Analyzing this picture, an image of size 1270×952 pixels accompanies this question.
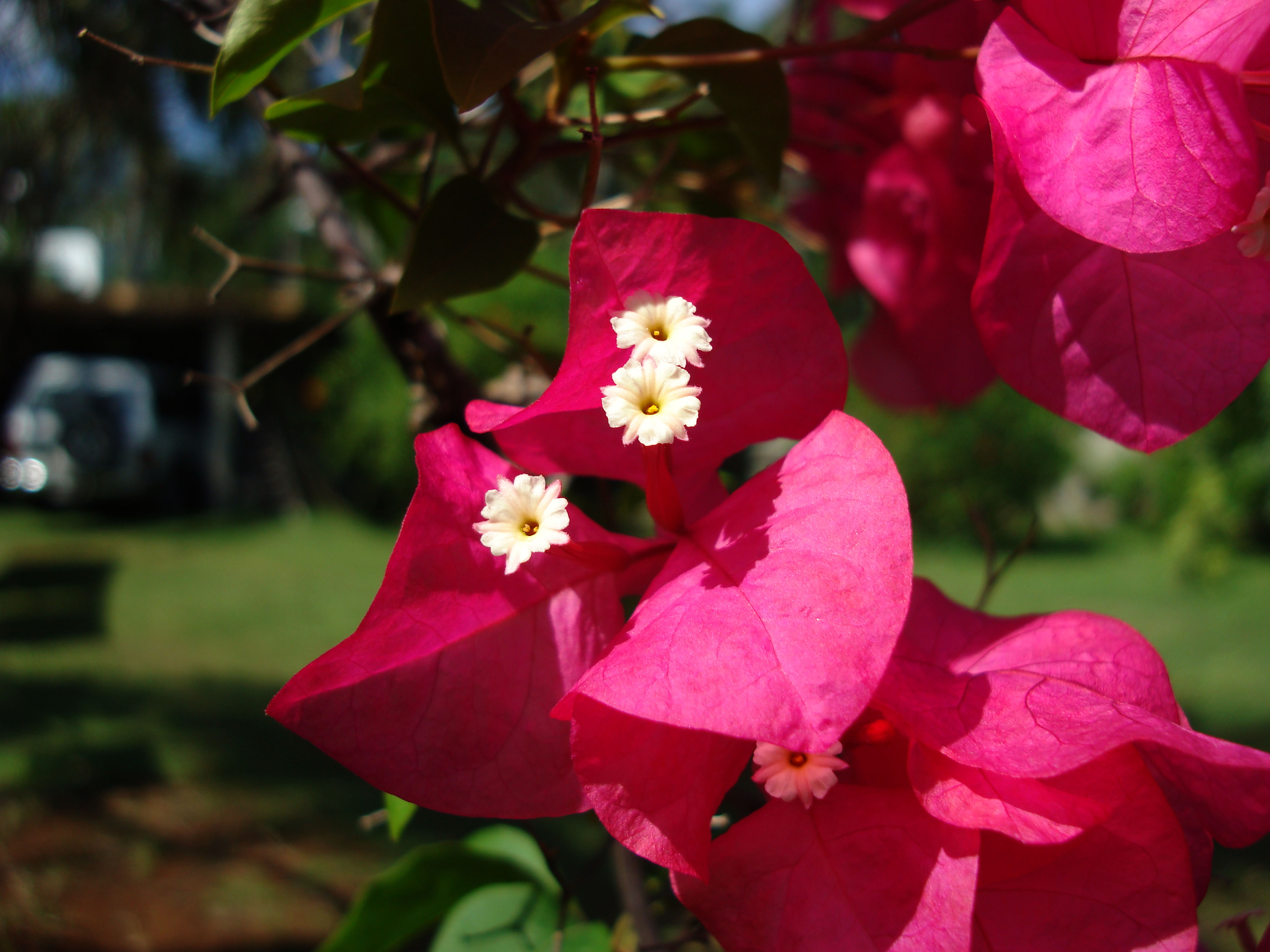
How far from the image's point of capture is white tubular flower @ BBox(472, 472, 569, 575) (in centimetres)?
27

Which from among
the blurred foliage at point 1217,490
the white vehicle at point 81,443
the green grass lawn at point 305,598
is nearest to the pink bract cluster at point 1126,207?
the green grass lawn at point 305,598

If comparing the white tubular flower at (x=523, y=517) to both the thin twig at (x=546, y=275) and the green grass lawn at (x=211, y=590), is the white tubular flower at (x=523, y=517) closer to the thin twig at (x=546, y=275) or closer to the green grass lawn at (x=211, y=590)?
the thin twig at (x=546, y=275)

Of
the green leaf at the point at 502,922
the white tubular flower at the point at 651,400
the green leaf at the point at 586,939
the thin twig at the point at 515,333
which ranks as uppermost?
the white tubular flower at the point at 651,400

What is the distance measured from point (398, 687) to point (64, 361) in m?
9.06

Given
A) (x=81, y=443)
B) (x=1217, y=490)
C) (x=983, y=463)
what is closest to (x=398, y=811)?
(x=1217, y=490)

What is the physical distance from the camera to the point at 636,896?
431mm

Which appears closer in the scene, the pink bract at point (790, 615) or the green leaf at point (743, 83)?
the pink bract at point (790, 615)

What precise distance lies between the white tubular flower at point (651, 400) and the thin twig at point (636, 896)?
0.77 ft

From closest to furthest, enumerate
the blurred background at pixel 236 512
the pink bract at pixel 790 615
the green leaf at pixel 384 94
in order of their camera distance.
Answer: the pink bract at pixel 790 615 → the green leaf at pixel 384 94 → the blurred background at pixel 236 512

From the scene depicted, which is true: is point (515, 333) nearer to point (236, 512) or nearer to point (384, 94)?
point (384, 94)

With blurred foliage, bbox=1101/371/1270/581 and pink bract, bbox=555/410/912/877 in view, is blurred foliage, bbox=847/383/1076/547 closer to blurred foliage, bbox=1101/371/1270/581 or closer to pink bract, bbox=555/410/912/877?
blurred foliage, bbox=1101/371/1270/581

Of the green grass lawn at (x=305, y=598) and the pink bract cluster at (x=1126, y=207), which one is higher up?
the pink bract cluster at (x=1126, y=207)

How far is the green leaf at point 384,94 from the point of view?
0.33m

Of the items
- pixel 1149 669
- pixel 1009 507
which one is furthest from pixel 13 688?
Answer: pixel 1009 507
